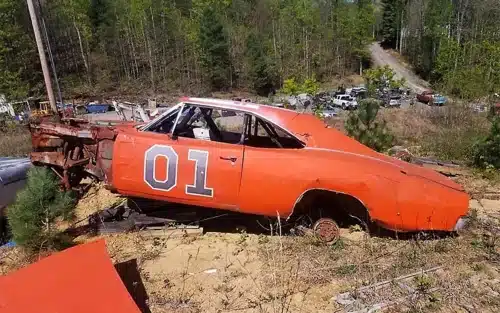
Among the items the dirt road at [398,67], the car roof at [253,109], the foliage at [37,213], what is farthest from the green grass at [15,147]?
the dirt road at [398,67]

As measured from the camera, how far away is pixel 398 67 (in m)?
66.7

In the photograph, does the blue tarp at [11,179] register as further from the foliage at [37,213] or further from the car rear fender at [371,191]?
the car rear fender at [371,191]

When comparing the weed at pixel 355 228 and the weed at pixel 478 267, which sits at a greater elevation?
the weed at pixel 478 267

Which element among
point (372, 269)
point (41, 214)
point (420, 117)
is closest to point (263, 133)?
point (372, 269)

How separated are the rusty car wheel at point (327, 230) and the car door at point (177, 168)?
1.07 meters

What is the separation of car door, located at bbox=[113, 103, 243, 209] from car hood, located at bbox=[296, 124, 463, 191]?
1037 mm

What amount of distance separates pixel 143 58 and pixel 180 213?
51.1 metres

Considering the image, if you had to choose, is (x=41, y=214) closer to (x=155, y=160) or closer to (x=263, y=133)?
(x=155, y=160)

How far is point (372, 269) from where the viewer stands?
4.34 metres

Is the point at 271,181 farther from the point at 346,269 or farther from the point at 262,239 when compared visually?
the point at 346,269

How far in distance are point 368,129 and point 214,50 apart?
142ft

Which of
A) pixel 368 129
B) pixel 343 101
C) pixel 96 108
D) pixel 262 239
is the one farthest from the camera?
pixel 343 101

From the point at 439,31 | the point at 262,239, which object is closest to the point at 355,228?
the point at 262,239

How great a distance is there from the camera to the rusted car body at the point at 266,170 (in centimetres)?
474
